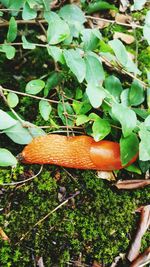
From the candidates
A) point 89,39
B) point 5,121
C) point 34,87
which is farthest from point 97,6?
point 5,121

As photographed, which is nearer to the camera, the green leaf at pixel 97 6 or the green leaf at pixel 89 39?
the green leaf at pixel 89 39

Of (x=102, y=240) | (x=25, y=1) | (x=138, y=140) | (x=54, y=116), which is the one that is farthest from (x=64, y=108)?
(x=102, y=240)

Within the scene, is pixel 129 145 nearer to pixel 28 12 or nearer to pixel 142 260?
pixel 142 260

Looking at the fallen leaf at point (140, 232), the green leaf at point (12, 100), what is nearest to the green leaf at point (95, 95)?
the green leaf at point (12, 100)

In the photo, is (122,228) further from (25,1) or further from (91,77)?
(25,1)

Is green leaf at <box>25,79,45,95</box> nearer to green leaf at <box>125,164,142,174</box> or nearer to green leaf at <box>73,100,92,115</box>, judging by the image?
green leaf at <box>73,100,92,115</box>

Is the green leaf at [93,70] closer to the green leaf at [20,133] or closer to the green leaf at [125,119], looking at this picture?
the green leaf at [125,119]
